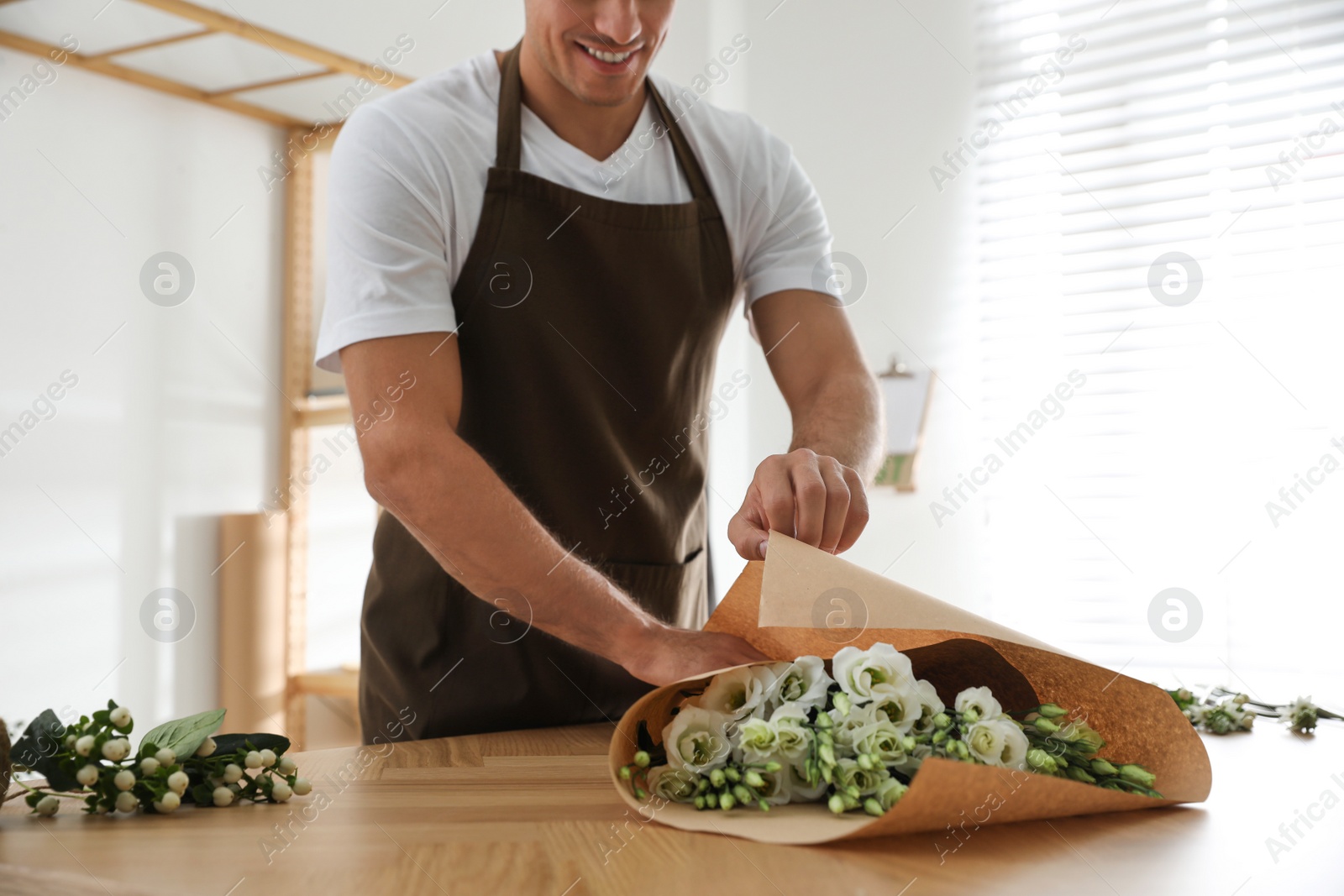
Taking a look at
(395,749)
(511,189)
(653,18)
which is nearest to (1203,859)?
(395,749)

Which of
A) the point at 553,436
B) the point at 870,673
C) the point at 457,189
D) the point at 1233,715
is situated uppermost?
the point at 457,189

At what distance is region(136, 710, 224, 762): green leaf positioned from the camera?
70cm

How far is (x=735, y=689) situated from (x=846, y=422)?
1.81 feet

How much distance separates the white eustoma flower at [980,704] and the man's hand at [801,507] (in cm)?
23

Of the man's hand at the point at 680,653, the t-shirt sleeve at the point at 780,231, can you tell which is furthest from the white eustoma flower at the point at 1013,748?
the t-shirt sleeve at the point at 780,231

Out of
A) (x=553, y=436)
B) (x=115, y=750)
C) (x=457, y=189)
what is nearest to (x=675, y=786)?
(x=115, y=750)

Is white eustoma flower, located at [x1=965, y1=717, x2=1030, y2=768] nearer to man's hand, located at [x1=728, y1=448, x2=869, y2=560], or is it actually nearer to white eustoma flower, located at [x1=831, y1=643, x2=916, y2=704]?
white eustoma flower, located at [x1=831, y1=643, x2=916, y2=704]

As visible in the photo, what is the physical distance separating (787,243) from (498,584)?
60cm

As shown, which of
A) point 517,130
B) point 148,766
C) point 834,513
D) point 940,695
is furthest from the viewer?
point 517,130

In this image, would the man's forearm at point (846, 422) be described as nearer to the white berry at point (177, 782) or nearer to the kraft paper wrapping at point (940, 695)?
the kraft paper wrapping at point (940, 695)

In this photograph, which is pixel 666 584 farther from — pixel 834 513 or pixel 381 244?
pixel 381 244

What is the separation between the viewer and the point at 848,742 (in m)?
0.62

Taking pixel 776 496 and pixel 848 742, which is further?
pixel 776 496

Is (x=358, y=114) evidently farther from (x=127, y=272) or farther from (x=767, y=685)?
(x=127, y=272)
